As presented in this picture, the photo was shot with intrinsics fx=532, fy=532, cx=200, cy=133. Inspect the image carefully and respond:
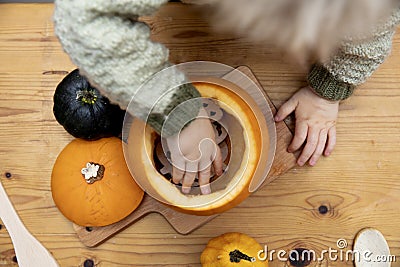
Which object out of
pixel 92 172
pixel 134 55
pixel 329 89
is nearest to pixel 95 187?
pixel 92 172

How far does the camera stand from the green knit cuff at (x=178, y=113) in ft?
2.03

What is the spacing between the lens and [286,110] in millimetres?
768

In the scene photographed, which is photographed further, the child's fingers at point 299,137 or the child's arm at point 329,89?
the child's fingers at point 299,137

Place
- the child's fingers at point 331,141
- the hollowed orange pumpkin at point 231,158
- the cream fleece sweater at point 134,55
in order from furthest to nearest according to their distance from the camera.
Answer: the child's fingers at point 331,141, the hollowed orange pumpkin at point 231,158, the cream fleece sweater at point 134,55

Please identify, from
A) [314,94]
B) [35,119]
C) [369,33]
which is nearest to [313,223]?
[314,94]

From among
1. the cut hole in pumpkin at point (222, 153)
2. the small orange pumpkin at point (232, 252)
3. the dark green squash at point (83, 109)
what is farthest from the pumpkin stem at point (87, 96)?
the small orange pumpkin at point (232, 252)

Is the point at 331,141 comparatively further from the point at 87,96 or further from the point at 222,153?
the point at 87,96

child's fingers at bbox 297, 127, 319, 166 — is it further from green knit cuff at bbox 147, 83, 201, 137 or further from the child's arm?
green knit cuff at bbox 147, 83, 201, 137

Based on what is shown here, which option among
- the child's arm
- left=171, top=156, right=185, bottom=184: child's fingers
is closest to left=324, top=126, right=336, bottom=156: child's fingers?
the child's arm

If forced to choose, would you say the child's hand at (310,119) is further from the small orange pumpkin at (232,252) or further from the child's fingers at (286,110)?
the small orange pumpkin at (232,252)

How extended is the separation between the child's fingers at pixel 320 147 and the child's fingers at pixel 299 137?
2cm

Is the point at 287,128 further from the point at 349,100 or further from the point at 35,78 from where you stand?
the point at 35,78

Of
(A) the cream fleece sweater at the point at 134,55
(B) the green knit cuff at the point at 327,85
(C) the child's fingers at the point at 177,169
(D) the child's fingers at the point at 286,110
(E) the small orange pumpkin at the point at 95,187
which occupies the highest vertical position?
(A) the cream fleece sweater at the point at 134,55

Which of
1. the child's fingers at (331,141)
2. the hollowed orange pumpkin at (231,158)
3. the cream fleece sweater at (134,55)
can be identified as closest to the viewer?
the cream fleece sweater at (134,55)
